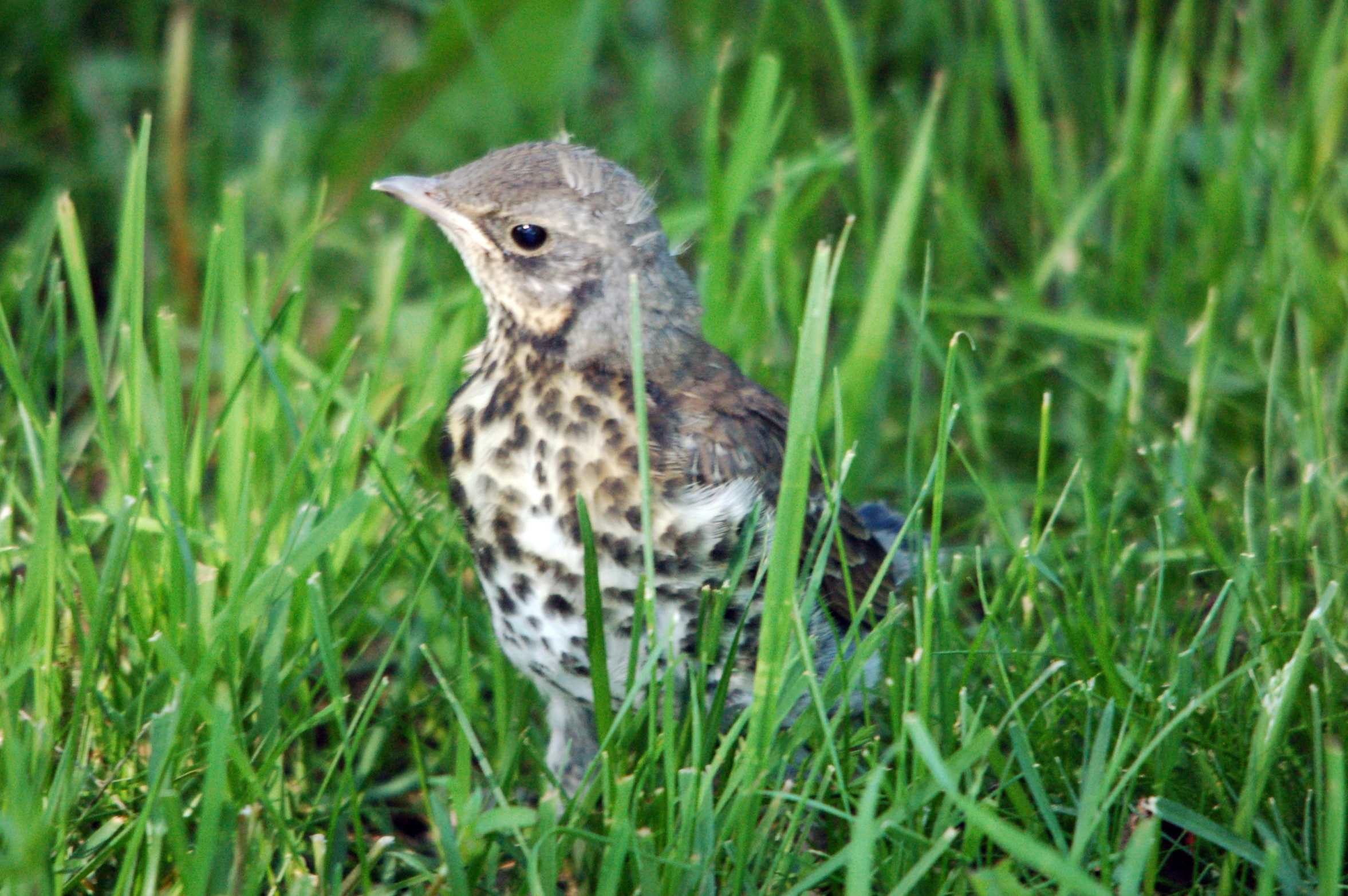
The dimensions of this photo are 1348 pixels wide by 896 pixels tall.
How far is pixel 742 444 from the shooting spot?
2.48 metres

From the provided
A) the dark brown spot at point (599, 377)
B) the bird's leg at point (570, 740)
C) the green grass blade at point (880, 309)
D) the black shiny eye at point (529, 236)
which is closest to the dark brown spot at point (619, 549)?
the dark brown spot at point (599, 377)

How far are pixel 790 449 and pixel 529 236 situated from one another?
0.80m

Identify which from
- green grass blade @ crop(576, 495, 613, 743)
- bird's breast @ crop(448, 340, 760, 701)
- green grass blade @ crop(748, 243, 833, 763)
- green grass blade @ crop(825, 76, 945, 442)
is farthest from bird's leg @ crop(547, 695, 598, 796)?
green grass blade @ crop(825, 76, 945, 442)

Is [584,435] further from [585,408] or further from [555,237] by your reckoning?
[555,237]

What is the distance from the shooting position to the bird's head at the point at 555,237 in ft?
8.27

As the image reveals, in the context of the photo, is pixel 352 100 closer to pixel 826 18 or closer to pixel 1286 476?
pixel 826 18

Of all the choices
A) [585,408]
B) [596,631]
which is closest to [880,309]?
[585,408]

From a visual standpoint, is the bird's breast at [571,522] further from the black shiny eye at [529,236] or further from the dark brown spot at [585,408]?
the black shiny eye at [529,236]

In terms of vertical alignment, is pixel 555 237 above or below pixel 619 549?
above

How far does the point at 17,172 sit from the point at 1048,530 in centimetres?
321

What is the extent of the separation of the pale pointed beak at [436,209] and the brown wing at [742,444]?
414mm

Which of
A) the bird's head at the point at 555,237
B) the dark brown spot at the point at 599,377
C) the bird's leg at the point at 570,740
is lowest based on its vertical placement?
the bird's leg at the point at 570,740

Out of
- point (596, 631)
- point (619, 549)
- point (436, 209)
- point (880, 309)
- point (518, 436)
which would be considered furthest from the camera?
point (880, 309)

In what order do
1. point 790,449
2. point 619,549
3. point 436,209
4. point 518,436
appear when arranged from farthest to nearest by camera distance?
point 436,209 < point 518,436 < point 619,549 < point 790,449
